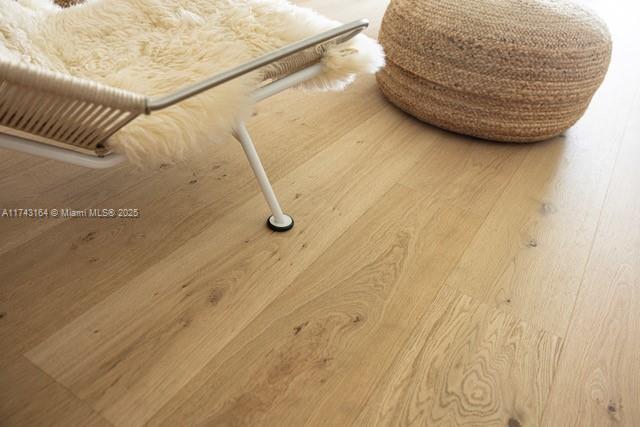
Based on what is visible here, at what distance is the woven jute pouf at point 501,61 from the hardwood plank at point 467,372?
61cm

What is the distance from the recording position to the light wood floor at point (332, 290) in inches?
25.7

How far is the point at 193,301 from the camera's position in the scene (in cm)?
77

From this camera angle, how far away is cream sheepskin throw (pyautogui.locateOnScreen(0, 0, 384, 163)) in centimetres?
56

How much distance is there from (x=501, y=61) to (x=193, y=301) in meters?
0.97

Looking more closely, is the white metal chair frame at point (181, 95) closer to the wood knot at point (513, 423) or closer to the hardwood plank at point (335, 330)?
the hardwood plank at point (335, 330)

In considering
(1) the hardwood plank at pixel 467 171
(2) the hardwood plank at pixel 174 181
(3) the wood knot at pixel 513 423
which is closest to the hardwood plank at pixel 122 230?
(2) the hardwood plank at pixel 174 181

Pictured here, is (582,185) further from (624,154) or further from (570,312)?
(570,312)

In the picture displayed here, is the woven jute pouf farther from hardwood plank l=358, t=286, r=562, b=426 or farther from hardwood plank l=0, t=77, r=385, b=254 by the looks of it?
hardwood plank l=358, t=286, r=562, b=426

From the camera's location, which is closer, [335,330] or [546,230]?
[335,330]

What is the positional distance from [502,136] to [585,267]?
1.54ft

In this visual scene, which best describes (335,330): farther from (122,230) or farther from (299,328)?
(122,230)

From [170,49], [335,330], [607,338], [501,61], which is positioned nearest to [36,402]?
[335,330]

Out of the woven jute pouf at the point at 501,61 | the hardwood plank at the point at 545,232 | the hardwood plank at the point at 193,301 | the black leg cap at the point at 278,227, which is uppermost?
the woven jute pouf at the point at 501,61

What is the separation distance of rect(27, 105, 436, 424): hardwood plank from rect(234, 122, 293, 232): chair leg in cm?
3
